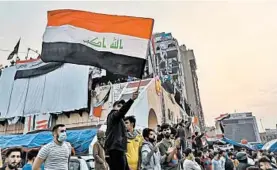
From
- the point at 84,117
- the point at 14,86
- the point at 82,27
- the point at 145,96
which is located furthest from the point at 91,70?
the point at 82,27

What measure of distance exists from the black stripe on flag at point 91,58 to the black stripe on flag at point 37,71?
1566 cm

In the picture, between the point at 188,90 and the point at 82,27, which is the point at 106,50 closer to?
the point at 82,27

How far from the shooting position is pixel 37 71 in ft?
70.7

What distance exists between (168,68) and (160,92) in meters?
32.0

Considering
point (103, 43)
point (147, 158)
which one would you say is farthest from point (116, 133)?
point (103, 43)

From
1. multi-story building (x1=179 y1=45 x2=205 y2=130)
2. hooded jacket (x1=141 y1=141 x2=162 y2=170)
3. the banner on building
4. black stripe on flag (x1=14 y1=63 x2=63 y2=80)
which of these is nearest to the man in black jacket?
hooded jacket (x1=141 y1=141 x2=162 y2=170)

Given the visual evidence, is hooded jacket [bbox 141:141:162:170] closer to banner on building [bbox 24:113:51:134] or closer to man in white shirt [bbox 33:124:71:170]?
man in white shirt [bbox 33:124:71:170]

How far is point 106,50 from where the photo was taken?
5512 millimetres

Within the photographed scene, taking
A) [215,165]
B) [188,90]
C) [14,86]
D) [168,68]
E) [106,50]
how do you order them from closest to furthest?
1. [106,50]
2. [215,165]
3. [14,86]
4. [168,68]
5. [188,90]

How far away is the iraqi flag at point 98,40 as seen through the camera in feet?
17.1

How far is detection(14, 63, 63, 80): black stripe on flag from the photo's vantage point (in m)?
21.1

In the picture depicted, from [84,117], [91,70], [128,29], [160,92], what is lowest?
[128,29]

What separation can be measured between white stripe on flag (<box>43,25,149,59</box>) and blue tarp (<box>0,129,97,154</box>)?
6.87 metres

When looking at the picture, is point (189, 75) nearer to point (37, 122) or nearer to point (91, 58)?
point (37, 122)
